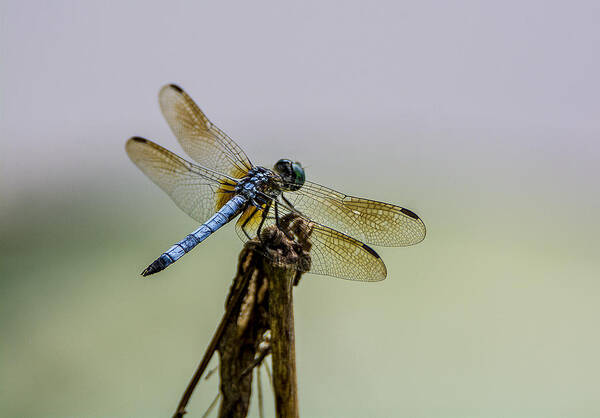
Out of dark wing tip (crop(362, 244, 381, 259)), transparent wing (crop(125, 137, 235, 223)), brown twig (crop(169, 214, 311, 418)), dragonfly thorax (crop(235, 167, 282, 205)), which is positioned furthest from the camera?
transparent wing (crop(125, 137, 235, 223))

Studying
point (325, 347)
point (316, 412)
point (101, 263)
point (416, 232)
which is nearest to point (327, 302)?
point (325, 347)

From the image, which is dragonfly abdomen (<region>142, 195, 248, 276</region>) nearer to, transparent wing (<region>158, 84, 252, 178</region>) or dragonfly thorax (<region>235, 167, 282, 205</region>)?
dragonfly thorax (<region>235, 167, 282, 205</region>)

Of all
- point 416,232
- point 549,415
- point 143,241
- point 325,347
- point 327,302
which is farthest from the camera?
point 143,241

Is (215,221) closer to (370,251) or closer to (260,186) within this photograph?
(260,186)

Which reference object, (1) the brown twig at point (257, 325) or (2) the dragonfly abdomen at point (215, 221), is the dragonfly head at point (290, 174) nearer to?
(2) the dragonfly abdomen at point (215, 221)

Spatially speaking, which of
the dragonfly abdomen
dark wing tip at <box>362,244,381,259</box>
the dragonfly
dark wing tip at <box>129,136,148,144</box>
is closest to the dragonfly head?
the dragonfly

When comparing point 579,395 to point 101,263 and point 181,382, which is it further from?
point 101,263

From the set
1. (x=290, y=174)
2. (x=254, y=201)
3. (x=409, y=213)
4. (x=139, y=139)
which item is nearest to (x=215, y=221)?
(x=254, y=201)
